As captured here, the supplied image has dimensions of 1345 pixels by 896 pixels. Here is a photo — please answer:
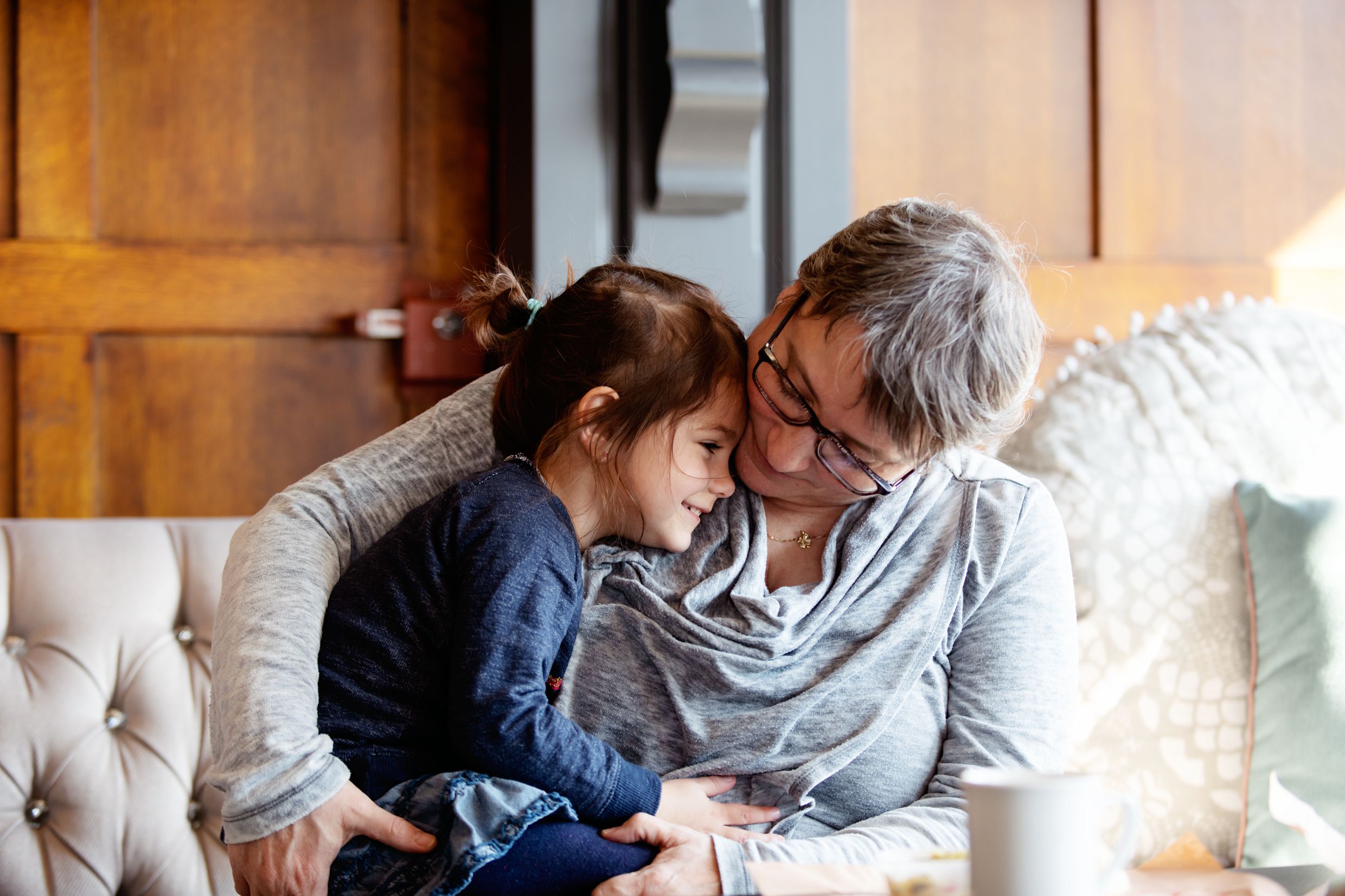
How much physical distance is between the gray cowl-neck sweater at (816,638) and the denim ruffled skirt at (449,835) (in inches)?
6.8

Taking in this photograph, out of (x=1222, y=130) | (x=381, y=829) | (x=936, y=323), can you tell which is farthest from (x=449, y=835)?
(x=1222, y=130)

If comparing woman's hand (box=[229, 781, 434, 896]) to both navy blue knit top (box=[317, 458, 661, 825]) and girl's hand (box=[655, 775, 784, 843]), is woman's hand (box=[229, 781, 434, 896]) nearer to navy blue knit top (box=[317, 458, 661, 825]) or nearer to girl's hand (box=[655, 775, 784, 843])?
navy blue knit top (box=[317, 458, 661, 825])

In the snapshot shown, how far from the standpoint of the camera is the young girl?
106 cm

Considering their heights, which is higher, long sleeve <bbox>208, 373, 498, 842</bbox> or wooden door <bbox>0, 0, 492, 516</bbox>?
wooden door <bbox>0, 0, 492, 516</bbox>

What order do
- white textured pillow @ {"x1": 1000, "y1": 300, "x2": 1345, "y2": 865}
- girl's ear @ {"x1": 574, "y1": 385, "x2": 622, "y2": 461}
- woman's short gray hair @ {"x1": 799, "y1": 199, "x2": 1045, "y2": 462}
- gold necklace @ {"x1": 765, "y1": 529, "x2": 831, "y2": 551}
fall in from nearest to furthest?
woman's short gray hair @ {"x1": 799, "y1": 199, "x2": 1045, "y2": 462}, girl's ear @ {"x1": 574, "y1": 385, "x2": 622, "y2": 461}, gold necklace @ {"x1": 765, "y1": 529, "x2": 831, "y2": 551}, white textured pillow @ {"x1": 1000, "y1": 300, "x2": 1345, "y2": 865}

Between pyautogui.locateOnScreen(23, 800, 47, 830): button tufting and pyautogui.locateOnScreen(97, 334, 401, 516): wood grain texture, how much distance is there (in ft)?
2.89

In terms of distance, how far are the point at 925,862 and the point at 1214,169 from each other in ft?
7.68

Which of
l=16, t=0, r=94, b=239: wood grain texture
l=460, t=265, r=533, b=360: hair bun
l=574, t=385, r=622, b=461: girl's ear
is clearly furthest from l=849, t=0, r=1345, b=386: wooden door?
l=16, t=0, r=94, b=239: wood grain texture

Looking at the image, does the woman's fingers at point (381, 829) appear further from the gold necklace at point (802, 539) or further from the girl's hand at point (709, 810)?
the gold necklace at point (802, 539)

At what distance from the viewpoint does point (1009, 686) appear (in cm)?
121

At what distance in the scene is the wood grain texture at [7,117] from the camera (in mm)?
2238

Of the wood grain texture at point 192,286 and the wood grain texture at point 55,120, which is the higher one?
the wood grain texture at point 55,120

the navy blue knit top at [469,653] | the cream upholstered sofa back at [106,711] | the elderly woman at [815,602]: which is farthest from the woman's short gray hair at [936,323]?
the cream upholstered sofa back at [106,711]

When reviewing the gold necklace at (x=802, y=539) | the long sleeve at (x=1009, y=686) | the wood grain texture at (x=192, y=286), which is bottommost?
the long sleeve at (x=1009, y=686)
